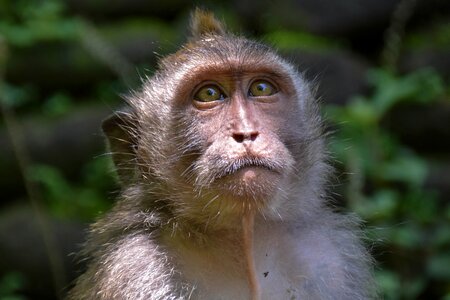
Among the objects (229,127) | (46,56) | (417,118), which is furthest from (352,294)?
(46,56)

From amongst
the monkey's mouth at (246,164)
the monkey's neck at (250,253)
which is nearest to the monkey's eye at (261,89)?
the monkey's mouth at (246,164)

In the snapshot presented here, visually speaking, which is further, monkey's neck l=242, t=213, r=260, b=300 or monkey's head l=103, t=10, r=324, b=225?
monkey's neck l=242, t=213, r=260, b=300

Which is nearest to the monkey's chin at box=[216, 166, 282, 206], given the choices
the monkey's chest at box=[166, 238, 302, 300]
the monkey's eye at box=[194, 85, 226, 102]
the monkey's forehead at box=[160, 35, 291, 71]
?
the monkey's chest at box=[166, 238, 302, 300]

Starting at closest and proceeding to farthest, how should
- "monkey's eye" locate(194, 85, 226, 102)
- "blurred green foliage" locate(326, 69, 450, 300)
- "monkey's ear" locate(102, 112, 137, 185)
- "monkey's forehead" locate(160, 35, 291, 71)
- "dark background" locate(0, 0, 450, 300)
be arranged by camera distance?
"monkey's eye" locate(194, 85, 226, 102)
"monkey's forehead" locate(160, 35, 291, 71)
"monkey's ear" locate(102, 112, 137, 185)
"blurred green foliage" locate(326, 69, 450, 300)
"dark background" locate(0, 0, 450, 300)

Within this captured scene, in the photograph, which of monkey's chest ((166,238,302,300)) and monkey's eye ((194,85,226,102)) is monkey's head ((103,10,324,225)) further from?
monkey's chest ((166,238,302,300))

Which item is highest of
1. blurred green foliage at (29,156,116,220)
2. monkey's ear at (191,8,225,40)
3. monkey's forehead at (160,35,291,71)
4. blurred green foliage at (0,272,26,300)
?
monkey's ear at (191,8,225,40)

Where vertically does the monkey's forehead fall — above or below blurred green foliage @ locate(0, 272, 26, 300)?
above

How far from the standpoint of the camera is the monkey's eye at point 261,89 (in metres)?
4.00

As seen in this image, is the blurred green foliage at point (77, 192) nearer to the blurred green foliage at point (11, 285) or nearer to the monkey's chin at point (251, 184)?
the blurred green foliage at point (11, 285)

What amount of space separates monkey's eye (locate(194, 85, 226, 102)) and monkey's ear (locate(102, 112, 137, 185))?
435 mm

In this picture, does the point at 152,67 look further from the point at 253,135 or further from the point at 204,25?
the point at 253,135

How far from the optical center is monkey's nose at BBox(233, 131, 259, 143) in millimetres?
3658

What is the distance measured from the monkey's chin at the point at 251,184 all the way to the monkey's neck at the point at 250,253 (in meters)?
0.13

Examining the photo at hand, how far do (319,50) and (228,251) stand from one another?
3.86 meters
